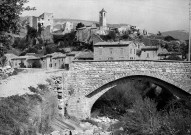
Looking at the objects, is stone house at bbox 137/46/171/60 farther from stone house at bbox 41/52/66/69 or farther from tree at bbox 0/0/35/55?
tree at bbox 0/0/35/55

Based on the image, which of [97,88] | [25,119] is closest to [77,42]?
[97,88]

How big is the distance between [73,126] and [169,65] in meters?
7.29

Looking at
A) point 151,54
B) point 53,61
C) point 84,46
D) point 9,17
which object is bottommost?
point 53,61

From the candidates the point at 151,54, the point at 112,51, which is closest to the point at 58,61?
the point at 112,51

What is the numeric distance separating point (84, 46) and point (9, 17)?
182ft

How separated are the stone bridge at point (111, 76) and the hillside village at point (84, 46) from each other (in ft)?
53.2

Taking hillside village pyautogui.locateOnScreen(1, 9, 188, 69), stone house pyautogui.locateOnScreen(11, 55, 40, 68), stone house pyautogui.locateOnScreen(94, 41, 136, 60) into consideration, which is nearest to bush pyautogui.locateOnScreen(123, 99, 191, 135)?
hillside village pyautogui.locateOnScreen(1, 9, 188, 69)

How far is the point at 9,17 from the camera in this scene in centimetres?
838

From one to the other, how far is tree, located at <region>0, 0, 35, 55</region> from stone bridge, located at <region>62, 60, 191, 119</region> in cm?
915

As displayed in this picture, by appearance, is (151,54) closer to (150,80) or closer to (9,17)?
(150,80)

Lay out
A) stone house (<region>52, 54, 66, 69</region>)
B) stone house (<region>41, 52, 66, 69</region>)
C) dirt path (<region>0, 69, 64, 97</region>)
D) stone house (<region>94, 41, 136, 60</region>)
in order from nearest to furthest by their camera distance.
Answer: dirt path (<region>0, 69, 64, 97</region>), stone house (<region>94, 41, 136, 60</region>), stone house (<region>52, 54, 66, 69</region>), stone house (<region>41, 52, 66, 69</region>)

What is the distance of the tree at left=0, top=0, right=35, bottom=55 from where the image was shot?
317 inches

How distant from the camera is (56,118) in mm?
15438

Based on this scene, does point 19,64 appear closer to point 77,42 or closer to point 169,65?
point 77,42
